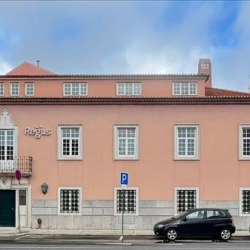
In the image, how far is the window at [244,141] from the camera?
29.1m

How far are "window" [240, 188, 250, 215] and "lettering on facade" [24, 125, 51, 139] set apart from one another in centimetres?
1068

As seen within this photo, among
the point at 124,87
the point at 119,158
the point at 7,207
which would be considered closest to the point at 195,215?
the point at 119,158

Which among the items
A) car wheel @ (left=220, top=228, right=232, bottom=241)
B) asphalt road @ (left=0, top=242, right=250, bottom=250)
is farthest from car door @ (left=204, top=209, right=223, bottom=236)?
asphalt road @ (left=0, top=242, right=250, bottom=250)

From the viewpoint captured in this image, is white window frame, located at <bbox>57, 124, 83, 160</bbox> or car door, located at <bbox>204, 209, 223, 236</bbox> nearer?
car door, located at <bbox>204, 209, 223, 236</bbox>

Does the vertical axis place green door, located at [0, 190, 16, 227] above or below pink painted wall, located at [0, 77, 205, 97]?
below

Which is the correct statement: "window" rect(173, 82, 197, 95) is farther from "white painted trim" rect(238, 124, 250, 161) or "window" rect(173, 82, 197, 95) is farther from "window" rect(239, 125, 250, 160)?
"window" rect(239, 125, 250, 160)

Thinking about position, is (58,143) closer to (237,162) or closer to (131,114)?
(131,114)

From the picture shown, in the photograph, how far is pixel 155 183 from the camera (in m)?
29.1

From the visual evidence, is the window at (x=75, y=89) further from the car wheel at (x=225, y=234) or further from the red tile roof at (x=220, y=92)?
the car wheel at (x=225, y=234)

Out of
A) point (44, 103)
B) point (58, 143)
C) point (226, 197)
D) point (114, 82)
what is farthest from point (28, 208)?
point (226, 197)

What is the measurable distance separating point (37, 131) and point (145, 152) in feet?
19.3

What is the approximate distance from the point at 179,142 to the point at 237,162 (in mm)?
3205

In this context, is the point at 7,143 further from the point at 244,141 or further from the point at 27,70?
the point at 27,70

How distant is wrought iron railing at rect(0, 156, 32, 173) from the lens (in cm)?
2891
